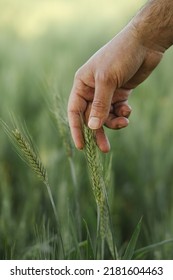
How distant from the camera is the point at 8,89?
1.80 metres

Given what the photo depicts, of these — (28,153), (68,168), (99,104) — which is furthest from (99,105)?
(68,168)

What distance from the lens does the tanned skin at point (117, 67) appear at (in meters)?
0.95

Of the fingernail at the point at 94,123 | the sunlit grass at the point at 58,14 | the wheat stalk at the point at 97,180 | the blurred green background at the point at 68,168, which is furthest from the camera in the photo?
the sunlit grass at the point at 58,14

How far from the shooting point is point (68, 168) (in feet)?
4.27

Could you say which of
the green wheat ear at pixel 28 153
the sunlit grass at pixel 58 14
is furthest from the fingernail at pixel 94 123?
the sunlit grass at pixel 58 14

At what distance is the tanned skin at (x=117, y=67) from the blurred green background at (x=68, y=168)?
0.22ft

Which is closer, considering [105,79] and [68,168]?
[105,79]

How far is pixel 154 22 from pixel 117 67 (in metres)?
0.11

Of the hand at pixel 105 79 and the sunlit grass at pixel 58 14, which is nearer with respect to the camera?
the hand at pixel 105 79

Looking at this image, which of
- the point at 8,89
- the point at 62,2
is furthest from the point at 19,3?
the point at 8,89

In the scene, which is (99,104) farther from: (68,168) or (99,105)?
(68,168)

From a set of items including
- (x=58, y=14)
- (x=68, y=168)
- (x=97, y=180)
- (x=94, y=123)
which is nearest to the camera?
(x=97, y=180)

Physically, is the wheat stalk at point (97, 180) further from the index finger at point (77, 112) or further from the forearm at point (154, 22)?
the forearm at point (154, 22)

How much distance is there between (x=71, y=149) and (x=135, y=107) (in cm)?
72
